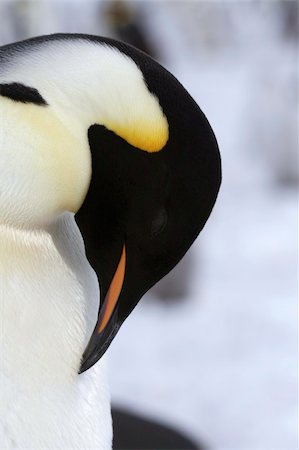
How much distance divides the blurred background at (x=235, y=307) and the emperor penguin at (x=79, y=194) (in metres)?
1.15

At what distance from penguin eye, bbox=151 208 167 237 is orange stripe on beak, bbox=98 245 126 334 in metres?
0.05

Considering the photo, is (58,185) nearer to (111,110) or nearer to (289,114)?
(111,110)

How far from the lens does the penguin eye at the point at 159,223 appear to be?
3.51 ft

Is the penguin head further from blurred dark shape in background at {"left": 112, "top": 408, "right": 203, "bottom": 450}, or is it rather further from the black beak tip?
blurred dark shape in background at {"left": 112, "top": 408, "right": 203, "bottom": 450}

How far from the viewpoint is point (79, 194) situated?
1.07 m

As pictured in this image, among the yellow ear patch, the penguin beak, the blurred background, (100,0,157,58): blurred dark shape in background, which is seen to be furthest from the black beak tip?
(100,0,157,58): blurred dark shape in background

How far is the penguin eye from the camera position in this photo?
1.07m

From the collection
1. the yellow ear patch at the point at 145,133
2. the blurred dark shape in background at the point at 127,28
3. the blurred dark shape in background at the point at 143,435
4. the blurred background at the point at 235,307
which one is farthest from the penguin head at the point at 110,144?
the blurred dark shape in background at the point at 127,28

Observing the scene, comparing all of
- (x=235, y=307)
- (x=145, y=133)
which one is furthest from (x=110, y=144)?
(x=235, y=307)

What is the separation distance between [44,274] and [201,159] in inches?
8.8

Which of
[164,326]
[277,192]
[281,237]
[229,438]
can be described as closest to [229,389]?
[229,438]

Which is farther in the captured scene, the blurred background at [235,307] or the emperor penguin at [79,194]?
the blurred background at [235,307]

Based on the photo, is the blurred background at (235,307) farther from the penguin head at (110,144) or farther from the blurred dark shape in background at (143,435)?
the penguin head at (110,144)

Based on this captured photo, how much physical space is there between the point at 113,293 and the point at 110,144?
16 centimetres
